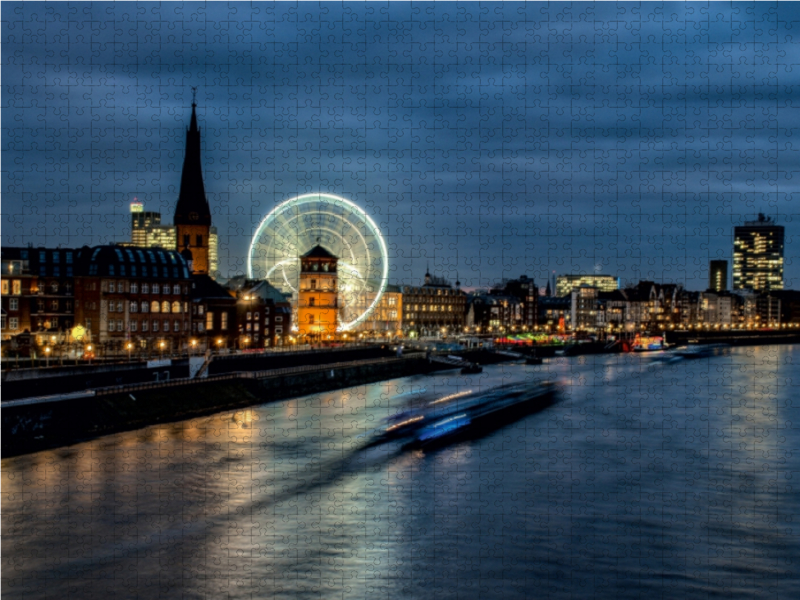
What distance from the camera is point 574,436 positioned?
33.2m

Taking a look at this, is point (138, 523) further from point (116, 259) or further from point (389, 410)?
point (116, 259)

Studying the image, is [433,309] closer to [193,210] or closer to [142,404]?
[193,210]

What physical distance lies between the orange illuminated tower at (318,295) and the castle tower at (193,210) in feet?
26.5

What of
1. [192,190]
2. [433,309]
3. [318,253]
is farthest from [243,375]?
[433,309]

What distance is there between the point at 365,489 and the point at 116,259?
1249 inches

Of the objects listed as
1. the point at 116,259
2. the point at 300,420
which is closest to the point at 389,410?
the point at 300,420

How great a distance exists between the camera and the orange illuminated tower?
73.8 meters

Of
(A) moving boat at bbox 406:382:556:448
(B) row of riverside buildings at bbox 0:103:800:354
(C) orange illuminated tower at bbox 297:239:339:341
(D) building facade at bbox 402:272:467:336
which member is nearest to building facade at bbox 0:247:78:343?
(B) row of riverside buildings at bbox 0:103:800:354

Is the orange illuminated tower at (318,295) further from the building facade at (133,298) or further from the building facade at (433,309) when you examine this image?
the building facade at (433,309)

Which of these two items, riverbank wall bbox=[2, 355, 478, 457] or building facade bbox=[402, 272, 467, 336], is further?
building facade bbox=[402, 272, 467, 336]

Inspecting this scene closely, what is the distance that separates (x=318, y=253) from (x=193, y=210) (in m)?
11.3

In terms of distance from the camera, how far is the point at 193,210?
76875 mm

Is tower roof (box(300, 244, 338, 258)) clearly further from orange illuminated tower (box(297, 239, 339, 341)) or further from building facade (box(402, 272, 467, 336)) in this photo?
building facade (box(402, 272, 467, 336))

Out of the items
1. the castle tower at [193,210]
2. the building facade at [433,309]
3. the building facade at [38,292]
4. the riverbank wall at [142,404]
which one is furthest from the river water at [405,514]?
the building facade at [433,309]
